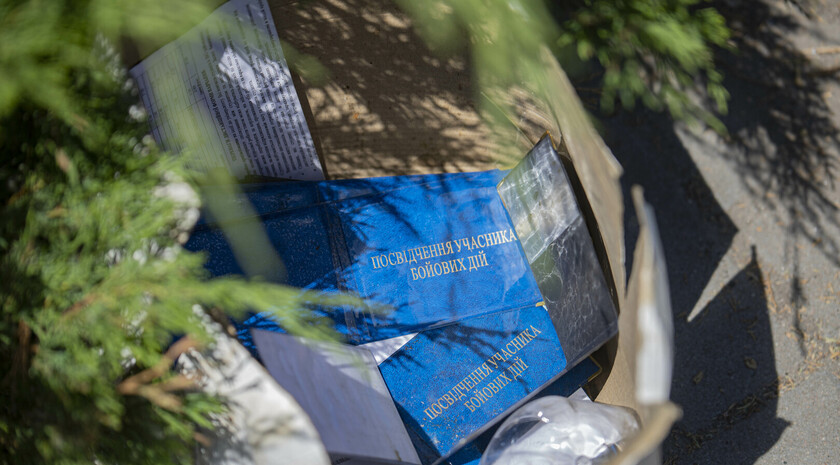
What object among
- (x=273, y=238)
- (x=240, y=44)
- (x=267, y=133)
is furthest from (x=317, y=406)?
(x=240, y=44)

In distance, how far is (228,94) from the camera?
1248mm

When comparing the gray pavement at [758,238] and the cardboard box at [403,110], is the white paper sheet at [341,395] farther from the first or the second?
the gray pavement at [758,238]

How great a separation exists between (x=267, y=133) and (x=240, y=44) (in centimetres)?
21

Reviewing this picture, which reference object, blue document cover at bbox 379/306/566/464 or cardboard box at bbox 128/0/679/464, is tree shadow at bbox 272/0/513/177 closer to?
cardboard box at bbox 128/0/679/464

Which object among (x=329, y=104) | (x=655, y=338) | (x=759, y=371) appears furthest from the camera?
(x=759, y=371)

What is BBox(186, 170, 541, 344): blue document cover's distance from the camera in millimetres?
1268

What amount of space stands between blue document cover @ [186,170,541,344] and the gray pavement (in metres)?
0.57

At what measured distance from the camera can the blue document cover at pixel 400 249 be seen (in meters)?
1.27

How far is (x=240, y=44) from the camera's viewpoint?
1242 millimetres

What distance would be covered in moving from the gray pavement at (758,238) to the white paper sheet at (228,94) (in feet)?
3.37

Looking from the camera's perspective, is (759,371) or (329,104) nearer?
Answer: (329,104)

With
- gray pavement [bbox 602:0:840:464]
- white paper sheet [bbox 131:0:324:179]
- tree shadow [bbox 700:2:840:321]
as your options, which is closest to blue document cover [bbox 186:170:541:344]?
white paper sheet [bbox 131:0:324:179]

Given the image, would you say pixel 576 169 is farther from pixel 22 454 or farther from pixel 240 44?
pixel 22 454

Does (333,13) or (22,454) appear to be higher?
(333,13)
